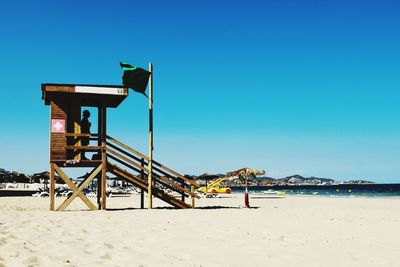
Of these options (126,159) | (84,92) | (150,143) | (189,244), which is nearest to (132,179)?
(126,159)

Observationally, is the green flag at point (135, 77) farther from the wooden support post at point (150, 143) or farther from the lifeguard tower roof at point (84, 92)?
the lifeguard tower roof at point (84, 92)

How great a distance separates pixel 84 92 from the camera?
15.0 meters

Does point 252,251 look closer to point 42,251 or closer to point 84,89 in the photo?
point 42,251

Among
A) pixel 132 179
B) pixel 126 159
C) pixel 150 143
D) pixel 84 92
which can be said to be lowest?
pixel 132 179

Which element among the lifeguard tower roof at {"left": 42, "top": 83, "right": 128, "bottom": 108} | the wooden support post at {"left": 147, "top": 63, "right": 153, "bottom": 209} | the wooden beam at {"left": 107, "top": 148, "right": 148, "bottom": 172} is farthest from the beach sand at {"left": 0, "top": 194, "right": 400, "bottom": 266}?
the lifeguard tower roof at {"left": 42, "top": 83, "right": 128, "bottom": 108}

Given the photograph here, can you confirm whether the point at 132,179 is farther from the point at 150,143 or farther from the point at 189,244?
the point at 189,244

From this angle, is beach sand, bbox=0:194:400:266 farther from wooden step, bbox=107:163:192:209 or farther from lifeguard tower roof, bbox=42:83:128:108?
lifeguard tower roof, bbox=42:83:128:108

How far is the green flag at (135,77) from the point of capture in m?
15.6

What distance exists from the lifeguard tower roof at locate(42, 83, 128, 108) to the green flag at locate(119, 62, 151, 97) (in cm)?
37

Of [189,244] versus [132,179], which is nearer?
[189,244]

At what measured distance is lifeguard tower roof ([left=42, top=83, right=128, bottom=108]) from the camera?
1484cm

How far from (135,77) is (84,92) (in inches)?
79.0

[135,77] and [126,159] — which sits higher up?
[135,77]

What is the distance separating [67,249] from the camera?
6.55 meters
